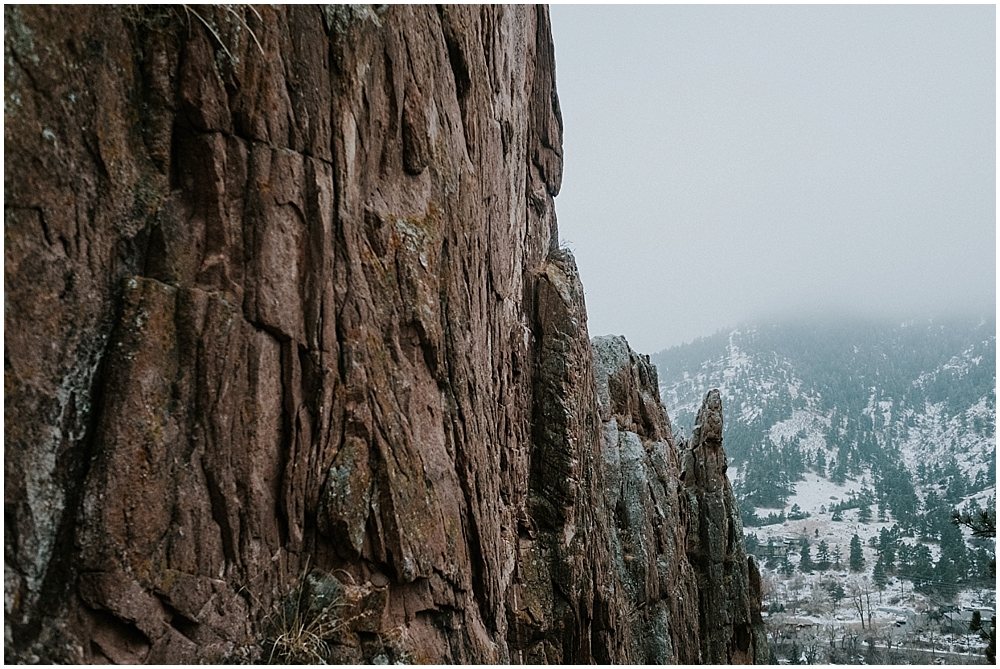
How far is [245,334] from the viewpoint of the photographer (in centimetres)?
594

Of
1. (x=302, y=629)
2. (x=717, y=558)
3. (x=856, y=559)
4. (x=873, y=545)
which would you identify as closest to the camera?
(x=302, y=629)

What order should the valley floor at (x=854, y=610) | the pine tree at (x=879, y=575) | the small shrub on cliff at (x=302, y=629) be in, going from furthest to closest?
1. the pine tree at (x=879, y=575)
2. the valley floor at (x=854, y=610)
3. the small shrub on cliff at (x=302, y=629)

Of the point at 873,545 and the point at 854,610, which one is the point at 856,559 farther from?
the point at 873,545

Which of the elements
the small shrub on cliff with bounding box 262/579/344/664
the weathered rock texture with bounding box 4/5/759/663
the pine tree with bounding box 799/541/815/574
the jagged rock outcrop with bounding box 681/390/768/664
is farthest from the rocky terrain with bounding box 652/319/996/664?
the small shrub on cliff with bounding box 262/579/344/664

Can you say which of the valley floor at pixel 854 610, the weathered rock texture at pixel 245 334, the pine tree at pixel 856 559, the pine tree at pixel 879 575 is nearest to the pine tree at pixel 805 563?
the valley floor at pixel 854 610

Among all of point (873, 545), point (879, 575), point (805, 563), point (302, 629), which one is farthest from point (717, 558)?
point (873, 545)

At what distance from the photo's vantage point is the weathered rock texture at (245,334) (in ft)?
15.5

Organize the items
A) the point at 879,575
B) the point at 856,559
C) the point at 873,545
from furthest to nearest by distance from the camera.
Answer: the point at 873,545
the point at 856,559
the point at 879,575

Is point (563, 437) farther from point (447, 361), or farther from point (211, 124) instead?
point (211, 124)

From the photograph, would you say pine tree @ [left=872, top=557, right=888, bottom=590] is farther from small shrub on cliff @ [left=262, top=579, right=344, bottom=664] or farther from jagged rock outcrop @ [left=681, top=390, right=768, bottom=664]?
small shrub on cliff @ [left=262, top=579, right=344, bottom=664]

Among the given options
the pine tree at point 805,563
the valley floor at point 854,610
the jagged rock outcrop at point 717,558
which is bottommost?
the valley floor at point 854,610

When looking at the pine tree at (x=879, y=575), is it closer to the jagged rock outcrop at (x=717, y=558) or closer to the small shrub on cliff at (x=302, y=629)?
the jagged rock outcrop at (x=717, y=558)

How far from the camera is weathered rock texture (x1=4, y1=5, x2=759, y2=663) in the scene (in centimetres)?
473

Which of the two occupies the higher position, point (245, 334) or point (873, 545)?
point (245, 334)
